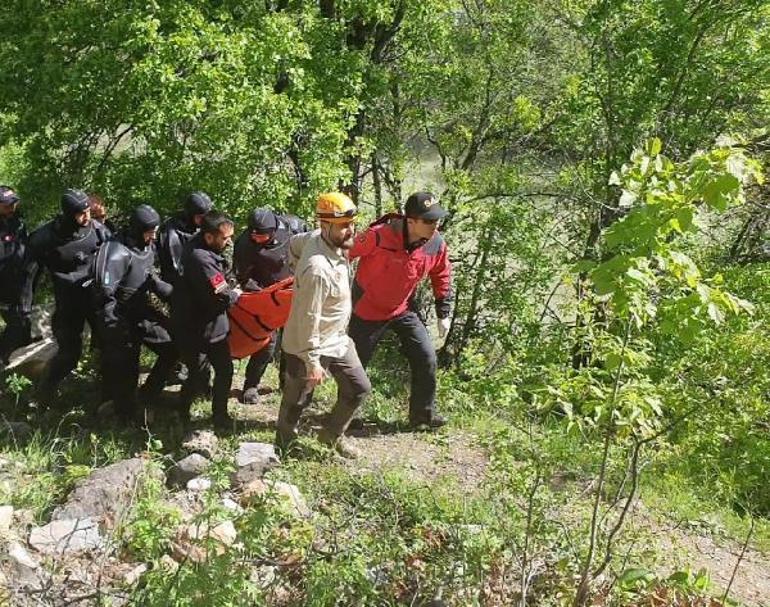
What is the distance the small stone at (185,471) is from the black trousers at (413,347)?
5.12 feet

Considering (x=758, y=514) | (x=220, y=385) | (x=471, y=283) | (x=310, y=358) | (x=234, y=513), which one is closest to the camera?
(x=234, y=513)

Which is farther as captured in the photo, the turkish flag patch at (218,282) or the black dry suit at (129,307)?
the black dry suit at (129,307)

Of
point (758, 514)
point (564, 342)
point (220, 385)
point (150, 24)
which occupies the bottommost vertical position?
point (758, 514)

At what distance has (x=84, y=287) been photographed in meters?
6.01

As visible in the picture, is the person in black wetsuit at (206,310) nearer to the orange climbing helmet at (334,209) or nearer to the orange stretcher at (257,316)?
the orange stretcher at (257,316)

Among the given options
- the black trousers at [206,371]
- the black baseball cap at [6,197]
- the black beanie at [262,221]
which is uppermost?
the black beanie at [262,221]

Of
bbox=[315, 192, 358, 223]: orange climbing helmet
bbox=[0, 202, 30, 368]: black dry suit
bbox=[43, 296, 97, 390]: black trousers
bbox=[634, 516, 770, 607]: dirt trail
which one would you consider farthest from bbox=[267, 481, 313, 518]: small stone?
bbox=[0, 202, 30, 368]: black dry suit

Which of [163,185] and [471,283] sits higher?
[163,185]

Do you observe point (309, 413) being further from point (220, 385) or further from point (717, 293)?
point (717, 293)

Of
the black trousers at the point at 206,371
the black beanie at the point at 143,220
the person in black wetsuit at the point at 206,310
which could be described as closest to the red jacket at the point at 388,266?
the person in black wetsuit at the point at 206,310

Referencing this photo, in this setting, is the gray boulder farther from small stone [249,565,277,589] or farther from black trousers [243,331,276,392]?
black trousers [243,331,276,392]

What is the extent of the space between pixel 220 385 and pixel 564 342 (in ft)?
8.31

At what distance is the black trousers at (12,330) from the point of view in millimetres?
6676

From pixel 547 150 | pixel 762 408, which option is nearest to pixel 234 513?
pixel 762 408
